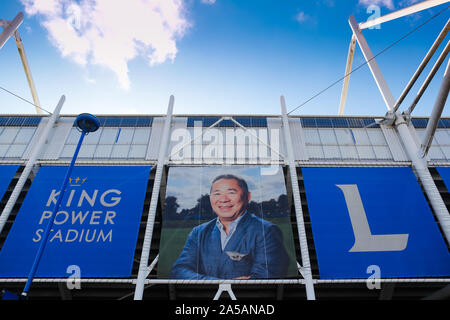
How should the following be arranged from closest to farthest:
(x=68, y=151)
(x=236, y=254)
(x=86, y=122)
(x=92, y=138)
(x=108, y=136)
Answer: (x=86, y=122), (x=236, y=254), (x=68, y=151), (x=92, y=138), (x=108, y=136)

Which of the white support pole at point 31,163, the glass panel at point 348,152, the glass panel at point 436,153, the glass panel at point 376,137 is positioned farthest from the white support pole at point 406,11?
the white support pole at point 31,163

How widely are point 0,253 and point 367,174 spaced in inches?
895

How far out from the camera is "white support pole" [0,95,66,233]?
630 inches

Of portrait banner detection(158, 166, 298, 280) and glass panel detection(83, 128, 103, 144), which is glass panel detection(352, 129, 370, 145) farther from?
glass panel detection(83, 128, 103, 144)

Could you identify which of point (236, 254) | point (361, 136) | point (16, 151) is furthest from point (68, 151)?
point (361, 136)

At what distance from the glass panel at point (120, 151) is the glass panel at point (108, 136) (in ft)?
2.44

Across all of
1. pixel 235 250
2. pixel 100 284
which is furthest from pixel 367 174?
pixel 100 284

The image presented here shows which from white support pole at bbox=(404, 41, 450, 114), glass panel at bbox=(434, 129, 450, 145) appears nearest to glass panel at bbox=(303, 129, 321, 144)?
white support pole at bbox=(404, 41, 450, 114)

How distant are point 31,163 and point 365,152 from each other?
23759 millimetres

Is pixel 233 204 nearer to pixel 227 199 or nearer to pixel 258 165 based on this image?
pixel 227 199

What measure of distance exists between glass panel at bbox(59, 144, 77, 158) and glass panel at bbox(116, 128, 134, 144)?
10.5 ft

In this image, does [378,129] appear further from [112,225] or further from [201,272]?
[112,225]

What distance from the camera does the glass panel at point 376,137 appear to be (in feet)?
66.4

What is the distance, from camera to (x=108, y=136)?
20609mm
